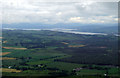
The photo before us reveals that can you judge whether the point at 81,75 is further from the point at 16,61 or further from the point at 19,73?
the point at 16,61

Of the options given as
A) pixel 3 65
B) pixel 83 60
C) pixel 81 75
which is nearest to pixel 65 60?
pixel 83 60

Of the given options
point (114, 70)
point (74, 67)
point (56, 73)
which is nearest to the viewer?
point (56, 73)

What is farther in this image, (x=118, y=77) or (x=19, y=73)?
(x=19, y=73)

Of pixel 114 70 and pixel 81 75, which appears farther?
pixel 114 70

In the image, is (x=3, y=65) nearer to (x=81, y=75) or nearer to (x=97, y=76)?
(x=81, y=75)

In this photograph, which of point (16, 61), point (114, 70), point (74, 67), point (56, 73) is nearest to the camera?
point (56, 73)

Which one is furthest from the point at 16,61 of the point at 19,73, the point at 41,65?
the point at 19,73

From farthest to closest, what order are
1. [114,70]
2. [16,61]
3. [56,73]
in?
[16,61], [114,70], [56,73]

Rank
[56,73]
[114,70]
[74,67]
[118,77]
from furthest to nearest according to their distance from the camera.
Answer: [74,67]
[114,70]
[56,73]
[118,77]
